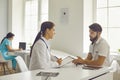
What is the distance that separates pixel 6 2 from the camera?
696 cm

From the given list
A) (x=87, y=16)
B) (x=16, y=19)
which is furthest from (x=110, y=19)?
(x=16, y=19)

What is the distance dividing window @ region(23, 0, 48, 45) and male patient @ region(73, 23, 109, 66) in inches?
124

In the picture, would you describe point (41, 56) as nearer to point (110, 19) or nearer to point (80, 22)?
point (80, 22)

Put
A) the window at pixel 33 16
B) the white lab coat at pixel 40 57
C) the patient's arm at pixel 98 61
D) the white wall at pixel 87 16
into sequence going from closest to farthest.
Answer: the white lab coat at pixel 40 57 → the patient's arm at pixel 98 61 → the white wall at pixel 87 16 → the window at pixel 33 16

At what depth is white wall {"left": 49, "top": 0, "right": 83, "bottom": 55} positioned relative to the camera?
4.91 meters

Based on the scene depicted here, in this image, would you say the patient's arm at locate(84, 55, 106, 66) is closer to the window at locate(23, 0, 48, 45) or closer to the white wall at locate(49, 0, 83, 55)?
the white wall at locate(49, 0, 83, 55)

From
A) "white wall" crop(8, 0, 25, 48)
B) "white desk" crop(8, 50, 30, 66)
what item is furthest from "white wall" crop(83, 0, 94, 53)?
"white wall" crop(8, 0, 25, 48)

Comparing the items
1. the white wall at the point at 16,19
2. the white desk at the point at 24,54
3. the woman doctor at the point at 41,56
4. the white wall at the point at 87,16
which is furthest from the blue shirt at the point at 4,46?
the woman doctor at the point at 41,56

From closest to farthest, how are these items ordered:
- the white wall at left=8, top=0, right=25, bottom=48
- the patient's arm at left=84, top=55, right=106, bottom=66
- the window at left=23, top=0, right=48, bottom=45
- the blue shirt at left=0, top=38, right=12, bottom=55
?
the patient's arm at left=84, top=55, right=106, bottom=66 → the blue shirt at left=0, top=38, right=12, bottom=55 → the window at left=23, top=0, right=48, bottom=45 → the white wall at left=8, top=0, right=25, bottom=48

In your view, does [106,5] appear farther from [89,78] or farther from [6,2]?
[6,2]

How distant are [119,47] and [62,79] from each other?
117 inches

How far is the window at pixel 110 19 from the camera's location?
4.64 m

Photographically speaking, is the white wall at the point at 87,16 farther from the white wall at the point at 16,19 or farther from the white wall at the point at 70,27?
the white wall at the point at 16,19

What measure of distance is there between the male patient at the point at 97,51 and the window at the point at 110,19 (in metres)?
1.43
